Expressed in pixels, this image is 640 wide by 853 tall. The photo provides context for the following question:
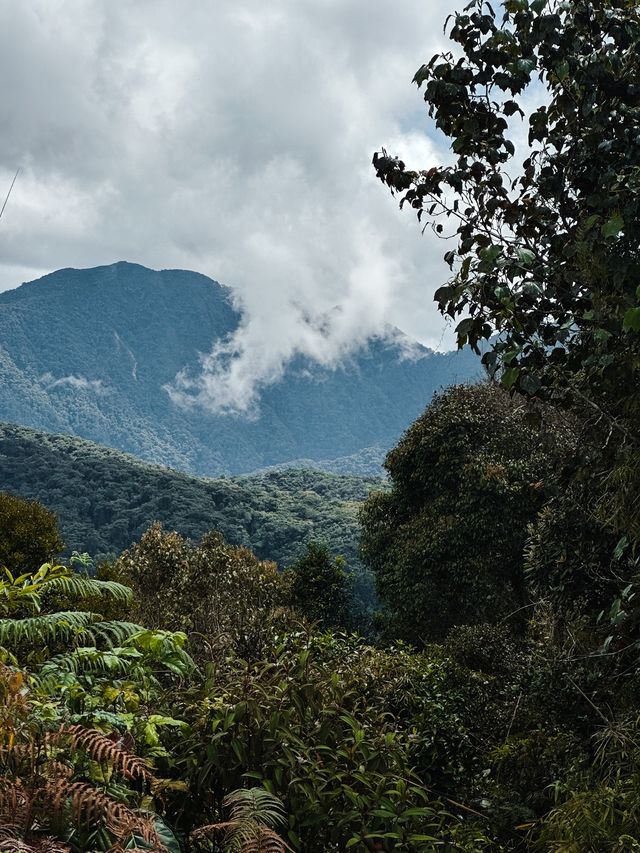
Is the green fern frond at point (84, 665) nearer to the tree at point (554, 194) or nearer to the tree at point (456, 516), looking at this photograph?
the tree at point (554, 194)

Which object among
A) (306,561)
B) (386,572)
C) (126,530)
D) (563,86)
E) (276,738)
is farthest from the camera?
(126,530)

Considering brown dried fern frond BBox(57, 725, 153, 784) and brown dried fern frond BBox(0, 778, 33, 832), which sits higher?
brown dried fern frond BBox(57, 725, 153, 784)

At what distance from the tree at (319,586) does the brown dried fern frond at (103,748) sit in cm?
1899

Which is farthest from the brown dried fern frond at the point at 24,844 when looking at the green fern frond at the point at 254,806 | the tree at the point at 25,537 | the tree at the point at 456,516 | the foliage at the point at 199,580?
the foliage at the point at 199,580

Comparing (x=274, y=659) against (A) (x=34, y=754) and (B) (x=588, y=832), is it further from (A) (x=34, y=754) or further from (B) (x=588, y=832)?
(A) (x=34, y=754)

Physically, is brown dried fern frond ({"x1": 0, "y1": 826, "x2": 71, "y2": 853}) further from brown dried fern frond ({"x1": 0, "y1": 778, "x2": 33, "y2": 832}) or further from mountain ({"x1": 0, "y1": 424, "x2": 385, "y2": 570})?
mountain ({"x1": 0, "y1": 424, "x2": 385, "y2": 570})

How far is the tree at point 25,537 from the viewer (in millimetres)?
10078

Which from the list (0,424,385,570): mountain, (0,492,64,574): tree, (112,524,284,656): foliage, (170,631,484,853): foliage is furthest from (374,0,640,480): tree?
(0,424,385,570): mountain

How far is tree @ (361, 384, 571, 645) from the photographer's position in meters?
14.9

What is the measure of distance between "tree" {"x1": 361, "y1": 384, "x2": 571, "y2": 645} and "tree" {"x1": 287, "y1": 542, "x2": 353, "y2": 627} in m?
4.14

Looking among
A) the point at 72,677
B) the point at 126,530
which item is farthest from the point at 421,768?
the point at 126,530

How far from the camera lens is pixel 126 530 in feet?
153

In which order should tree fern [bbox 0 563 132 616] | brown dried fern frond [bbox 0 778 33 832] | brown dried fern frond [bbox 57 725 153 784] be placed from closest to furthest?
brown dried fern frond [bbox 0 778 33 832], brown dried fern frond [bbox 57 725 153 784], tree fern [bbox 0 563 132 616]

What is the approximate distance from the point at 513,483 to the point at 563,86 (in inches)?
460
